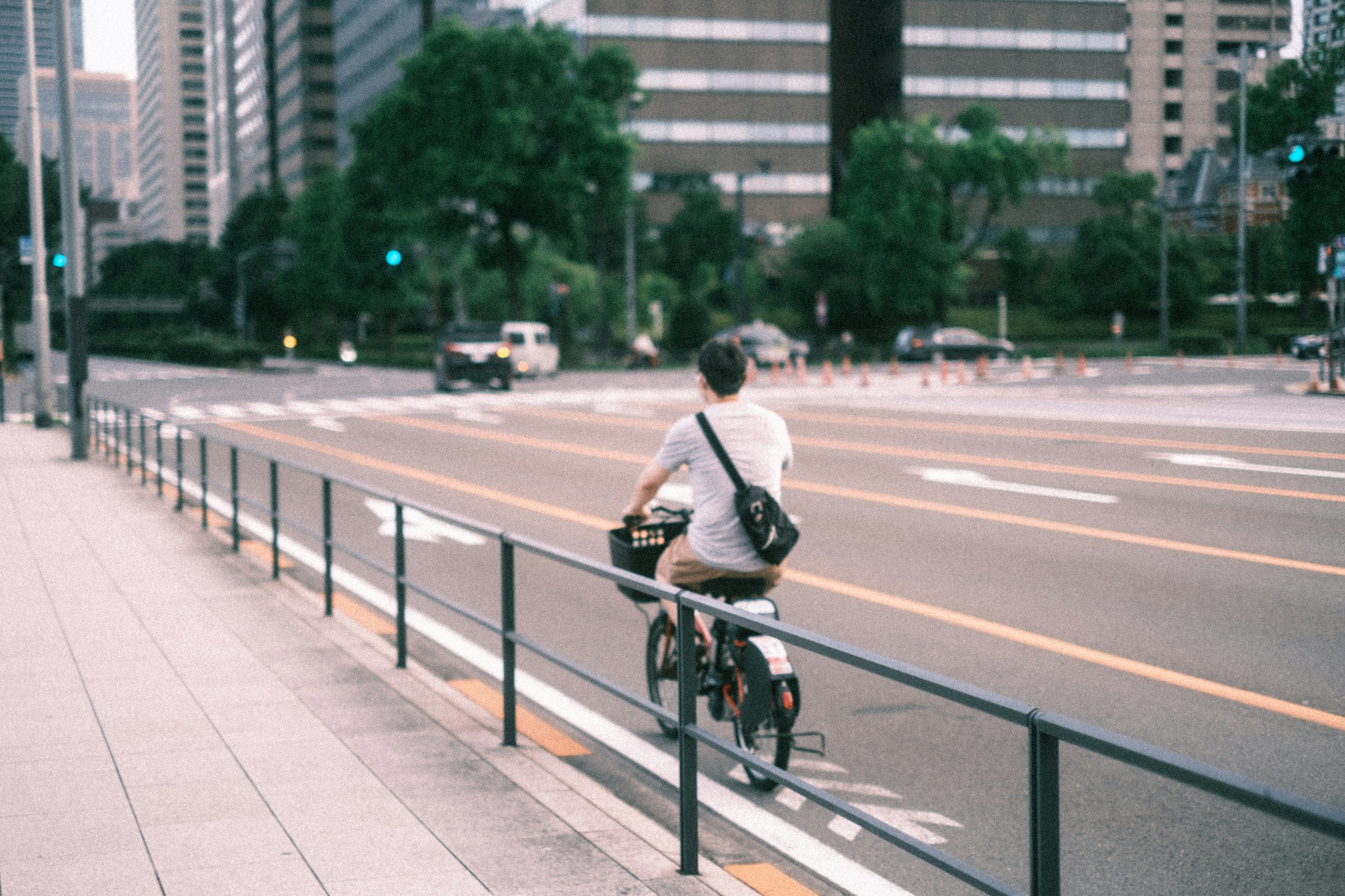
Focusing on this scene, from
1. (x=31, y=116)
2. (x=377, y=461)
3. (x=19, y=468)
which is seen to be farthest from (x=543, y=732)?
(x=31, y=116)

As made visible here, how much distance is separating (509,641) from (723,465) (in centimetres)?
120

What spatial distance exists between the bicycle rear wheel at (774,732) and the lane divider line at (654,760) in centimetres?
19

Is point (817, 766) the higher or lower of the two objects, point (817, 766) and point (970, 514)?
the lower

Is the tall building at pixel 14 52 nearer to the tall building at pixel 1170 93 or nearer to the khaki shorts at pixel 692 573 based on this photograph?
the khaki shorts at pixel 692 573

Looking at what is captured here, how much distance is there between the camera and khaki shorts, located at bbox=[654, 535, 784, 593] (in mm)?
5961

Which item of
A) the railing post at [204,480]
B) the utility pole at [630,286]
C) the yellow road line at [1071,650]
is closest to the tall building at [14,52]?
the railing post at [204,480]

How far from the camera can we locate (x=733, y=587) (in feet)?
19.7

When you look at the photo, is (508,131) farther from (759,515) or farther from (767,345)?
(759,515)

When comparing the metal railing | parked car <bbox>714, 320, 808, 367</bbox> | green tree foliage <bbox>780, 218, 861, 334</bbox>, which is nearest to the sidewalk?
the metal railing

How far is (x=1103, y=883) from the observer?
10.1 feet

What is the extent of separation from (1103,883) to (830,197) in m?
102

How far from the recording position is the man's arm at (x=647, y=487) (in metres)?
5.98

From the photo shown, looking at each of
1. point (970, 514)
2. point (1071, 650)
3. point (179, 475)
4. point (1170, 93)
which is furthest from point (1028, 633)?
point (1170, 93)

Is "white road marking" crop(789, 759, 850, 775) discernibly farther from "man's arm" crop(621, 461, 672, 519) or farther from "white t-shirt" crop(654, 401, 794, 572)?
"man's arm" crop(621, 461, 672, 519)
